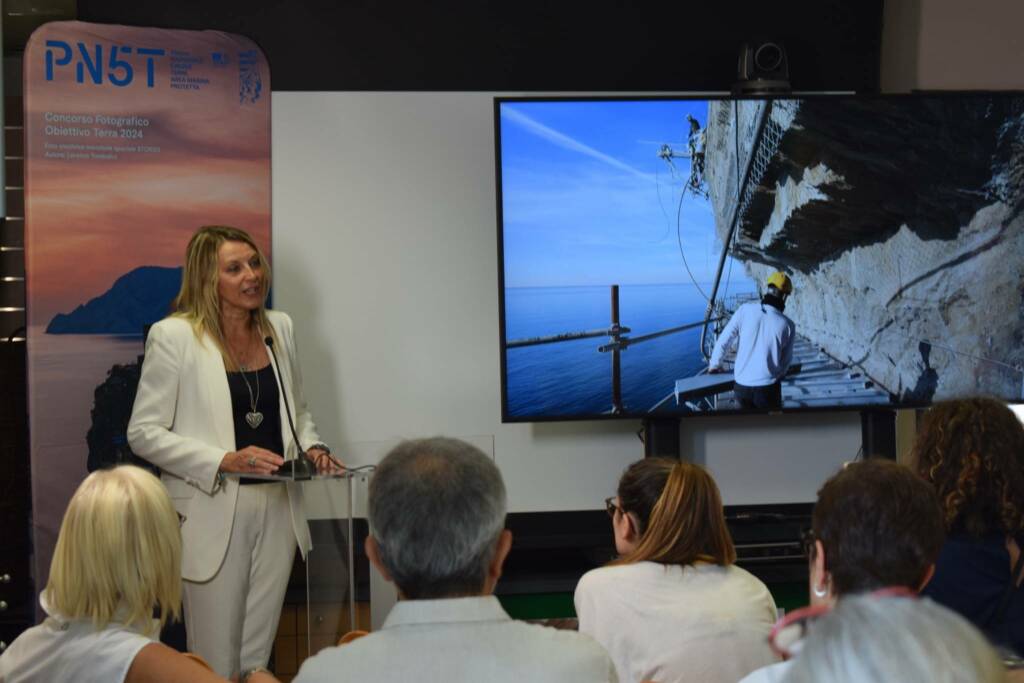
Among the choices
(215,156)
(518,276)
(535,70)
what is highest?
(535,70)

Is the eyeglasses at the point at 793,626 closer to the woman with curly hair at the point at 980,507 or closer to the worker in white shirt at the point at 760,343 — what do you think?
the woman with curly hair at the point at 980,507

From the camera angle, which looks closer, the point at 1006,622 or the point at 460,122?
the point at 1006,622

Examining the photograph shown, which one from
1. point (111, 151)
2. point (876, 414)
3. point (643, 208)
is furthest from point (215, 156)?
point (876, 414)

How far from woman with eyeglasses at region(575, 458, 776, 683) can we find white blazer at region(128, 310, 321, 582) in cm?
131

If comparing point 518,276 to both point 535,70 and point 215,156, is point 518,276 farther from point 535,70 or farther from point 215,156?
point 215,156

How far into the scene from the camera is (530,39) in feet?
17.6

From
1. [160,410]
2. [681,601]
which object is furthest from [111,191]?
[681,601]

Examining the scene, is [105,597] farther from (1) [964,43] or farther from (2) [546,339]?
(1) [964,43]

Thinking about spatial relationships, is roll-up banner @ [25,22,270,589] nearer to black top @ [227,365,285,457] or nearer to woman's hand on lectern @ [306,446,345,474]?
black top @ [227,365,285,457]

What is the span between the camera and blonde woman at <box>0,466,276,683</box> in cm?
220

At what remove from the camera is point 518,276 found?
5035mm

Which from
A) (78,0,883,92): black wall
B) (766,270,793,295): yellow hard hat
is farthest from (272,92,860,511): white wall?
(766,270,793,295): yellow hard hat

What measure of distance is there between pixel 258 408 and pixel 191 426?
204 millimetres

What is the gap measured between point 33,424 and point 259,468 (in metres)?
1.67
